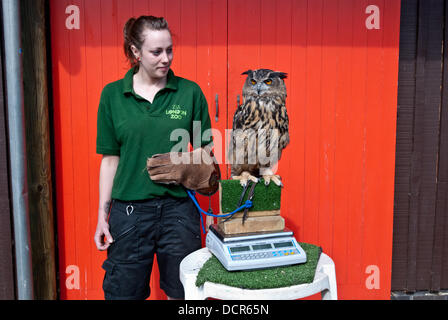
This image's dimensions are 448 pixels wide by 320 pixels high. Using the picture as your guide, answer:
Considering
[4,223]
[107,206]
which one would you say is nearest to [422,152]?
[107,206]

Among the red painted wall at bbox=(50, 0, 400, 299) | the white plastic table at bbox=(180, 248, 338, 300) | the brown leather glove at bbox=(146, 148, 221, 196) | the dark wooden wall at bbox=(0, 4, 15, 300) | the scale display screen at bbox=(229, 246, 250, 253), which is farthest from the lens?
the red painted wall at bbox=(50, 0, 400, 299)

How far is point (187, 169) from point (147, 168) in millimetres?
170

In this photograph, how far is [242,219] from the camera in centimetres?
141

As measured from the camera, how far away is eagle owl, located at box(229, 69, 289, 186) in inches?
59.0

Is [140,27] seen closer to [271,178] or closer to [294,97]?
[271,178]

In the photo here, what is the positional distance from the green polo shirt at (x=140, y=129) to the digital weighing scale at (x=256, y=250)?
31 centimetres

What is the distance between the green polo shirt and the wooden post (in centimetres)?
87

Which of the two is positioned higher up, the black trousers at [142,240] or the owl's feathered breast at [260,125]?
the owl's feathered breast at [260,125]

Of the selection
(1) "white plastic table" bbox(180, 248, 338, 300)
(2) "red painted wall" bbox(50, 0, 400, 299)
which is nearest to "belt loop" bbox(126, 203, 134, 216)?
(1) "white plastic table" bbox(180, 248, 338, 300)

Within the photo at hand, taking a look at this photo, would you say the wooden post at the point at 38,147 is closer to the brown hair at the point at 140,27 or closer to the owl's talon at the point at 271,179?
the brown hair at the point at 140,27

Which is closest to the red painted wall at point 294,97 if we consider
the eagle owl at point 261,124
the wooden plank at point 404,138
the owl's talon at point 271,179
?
the wooden plank at point 404,138

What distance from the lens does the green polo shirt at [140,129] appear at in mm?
1434

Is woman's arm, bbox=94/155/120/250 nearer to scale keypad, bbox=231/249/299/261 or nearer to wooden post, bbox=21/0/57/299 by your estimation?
scale keypad, bbox=231/249/299/261

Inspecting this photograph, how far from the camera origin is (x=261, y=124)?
1516 millimetres
